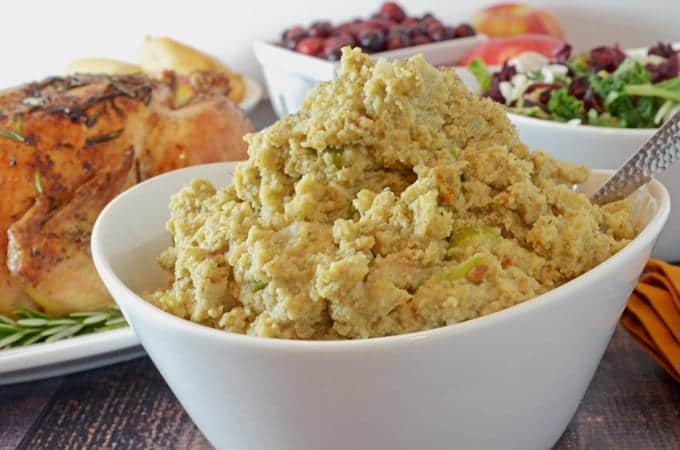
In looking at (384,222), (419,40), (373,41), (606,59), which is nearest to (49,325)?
(384,222)

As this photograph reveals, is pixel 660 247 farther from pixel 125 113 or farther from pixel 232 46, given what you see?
pixel 232 46

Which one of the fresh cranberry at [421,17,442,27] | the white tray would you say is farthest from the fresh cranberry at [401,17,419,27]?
the white tray

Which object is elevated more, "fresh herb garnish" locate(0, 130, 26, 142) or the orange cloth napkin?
"fresh herb garnish" locate(0, 130, 26, 142)

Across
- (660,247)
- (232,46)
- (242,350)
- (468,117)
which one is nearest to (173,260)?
(242,350)

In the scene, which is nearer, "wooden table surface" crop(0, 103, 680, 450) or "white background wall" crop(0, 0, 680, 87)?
"wooden table surface" crop(0, 103, 680, 450)

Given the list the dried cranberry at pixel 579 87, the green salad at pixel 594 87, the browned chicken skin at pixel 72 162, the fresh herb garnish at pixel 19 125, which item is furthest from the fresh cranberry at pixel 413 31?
the fresh herb garnish at pixel 19 125

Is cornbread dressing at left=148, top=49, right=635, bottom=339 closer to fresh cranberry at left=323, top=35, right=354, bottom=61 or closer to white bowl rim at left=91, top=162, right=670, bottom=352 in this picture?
white bowl rim at left=91, top=162, right=670, bottom=352

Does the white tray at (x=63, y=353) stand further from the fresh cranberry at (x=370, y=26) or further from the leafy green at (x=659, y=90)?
the fresh cranberry at (x=370, y=26)
